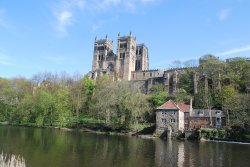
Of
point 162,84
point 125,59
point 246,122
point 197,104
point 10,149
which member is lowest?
point 10,149

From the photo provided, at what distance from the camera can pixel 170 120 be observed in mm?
65250

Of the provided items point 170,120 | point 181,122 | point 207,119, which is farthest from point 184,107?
point 170,120

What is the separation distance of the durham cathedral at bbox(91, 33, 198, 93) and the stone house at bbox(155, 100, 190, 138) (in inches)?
1689

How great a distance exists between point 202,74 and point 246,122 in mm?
35858

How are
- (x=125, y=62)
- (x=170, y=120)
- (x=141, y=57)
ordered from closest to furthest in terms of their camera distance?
(x=170, y=120), (x=125, y=62), (x=141, y=57)

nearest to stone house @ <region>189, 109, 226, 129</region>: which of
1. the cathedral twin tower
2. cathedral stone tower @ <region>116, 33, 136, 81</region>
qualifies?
the cathedral twin tower

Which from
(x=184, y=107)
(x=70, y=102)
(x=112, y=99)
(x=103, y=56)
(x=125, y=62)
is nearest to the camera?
(x=112, y=99)

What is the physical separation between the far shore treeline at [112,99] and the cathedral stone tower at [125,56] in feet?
91.8

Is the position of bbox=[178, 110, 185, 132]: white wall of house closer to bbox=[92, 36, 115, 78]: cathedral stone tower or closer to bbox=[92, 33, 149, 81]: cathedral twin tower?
bbox=[92, 33, 149, 81]: cathedral twin tower

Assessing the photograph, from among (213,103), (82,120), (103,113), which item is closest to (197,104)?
(213,103)

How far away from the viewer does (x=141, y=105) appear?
69.0 meters

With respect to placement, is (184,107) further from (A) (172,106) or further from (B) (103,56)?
(B) (103,56)

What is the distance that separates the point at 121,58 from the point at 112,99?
69886mm

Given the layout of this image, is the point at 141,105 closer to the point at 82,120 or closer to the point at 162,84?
the point at 82,120
